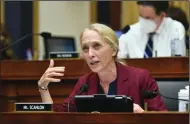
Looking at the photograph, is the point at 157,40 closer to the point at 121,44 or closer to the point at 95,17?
the point at 121,44

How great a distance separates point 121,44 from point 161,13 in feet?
1.32

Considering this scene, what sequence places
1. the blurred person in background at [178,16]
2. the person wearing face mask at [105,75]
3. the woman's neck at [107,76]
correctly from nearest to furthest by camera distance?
the person wearing face mask at [105,75] → the woman's neck at [107,76] → the blurred person in background at [178,16]

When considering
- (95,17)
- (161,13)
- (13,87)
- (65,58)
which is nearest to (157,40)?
(161,13)

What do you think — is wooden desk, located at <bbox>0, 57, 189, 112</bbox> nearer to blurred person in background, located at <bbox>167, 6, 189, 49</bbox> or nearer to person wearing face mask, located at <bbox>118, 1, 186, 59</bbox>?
person wearing face mask, located at <bbox>118, 1, 186, 59</bbox>

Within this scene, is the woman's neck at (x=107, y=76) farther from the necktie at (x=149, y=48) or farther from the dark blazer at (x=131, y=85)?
the necktie at (x=149, y=48)

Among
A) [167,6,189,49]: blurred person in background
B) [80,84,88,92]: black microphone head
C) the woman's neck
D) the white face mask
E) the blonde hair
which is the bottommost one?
[80,84,88,92]: black microphone head

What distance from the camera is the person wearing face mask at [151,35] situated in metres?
4.27

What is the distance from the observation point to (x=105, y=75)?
3074 millimetres

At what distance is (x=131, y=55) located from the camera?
168 inches

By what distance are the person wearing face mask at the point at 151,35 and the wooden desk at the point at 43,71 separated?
0.54 meters

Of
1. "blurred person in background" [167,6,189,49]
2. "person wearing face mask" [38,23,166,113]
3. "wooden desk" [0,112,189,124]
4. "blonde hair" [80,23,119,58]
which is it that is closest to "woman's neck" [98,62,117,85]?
"person wearing face mask" [38,23,166,113]

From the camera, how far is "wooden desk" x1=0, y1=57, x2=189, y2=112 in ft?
12.0

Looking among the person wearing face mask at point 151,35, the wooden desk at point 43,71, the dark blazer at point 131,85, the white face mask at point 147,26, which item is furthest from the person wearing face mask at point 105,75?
the white face mask at point 147,26

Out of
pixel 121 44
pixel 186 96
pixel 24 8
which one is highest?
pixel 24 8
